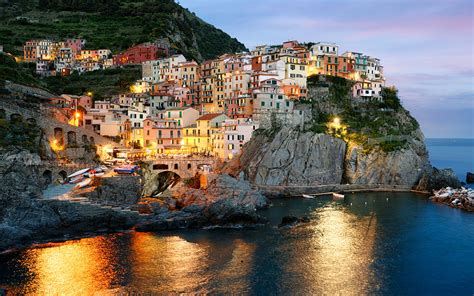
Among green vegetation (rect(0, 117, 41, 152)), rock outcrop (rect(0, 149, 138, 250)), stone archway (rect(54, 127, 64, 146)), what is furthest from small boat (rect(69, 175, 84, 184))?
stone archway (rect(54, 127, 64, 146))

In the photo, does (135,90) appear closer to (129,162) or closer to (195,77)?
(195,77)

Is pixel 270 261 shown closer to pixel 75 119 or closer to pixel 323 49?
pixel 75 119

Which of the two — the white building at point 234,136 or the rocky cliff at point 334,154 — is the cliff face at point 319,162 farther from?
the white building at point 234,136

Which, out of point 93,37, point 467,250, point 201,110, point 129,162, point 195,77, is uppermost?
point 93,37

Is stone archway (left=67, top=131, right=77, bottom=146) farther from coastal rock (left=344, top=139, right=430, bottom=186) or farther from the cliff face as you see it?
coastal rock (left=344, top=139, right=430, bottom=186)

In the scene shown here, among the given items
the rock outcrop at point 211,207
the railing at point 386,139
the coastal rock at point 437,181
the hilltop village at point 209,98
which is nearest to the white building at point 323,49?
the hilltop village at point 209,98

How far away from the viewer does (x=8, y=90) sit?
196 feet

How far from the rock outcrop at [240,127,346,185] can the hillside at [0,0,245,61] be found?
150 feet

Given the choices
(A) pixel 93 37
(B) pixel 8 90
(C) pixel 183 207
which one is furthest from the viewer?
(A) pixel 93 37

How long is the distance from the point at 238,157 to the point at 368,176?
55.2 feet

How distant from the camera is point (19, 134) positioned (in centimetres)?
5044

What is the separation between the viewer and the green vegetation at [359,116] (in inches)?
2608

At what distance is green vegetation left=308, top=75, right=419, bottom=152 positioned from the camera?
66250 millimetres

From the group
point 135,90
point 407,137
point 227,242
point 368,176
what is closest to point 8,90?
point 135,90
